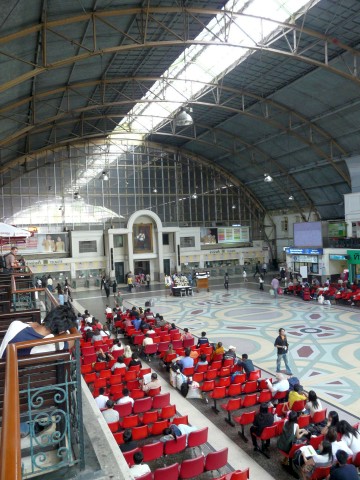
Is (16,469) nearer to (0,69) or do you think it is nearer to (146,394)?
(146,394)

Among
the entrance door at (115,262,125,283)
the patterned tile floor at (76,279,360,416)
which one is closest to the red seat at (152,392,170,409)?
the patterned tile floor at (76,279,360,416)

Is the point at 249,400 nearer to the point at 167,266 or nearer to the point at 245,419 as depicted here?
the point at 245,419

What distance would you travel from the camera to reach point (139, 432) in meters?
7.48

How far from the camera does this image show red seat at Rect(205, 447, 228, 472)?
20.7ft

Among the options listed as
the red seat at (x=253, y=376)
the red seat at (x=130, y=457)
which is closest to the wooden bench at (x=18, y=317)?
the red seat at (x=130, y=457)

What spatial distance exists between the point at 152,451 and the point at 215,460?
1.09 metres

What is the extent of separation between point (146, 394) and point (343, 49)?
67.0ft

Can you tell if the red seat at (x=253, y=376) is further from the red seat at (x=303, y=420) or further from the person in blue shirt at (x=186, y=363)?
the red seat at (x=303, y=420)

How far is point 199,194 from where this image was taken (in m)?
43.3

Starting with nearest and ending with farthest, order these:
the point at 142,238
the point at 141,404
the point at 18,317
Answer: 1. the point at 18,317
2. the point at 141,404
3. the point at 142,238

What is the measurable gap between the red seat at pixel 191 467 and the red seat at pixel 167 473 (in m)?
0.20

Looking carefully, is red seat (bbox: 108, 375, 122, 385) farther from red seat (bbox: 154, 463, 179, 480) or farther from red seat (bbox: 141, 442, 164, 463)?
red seat (bbox: 154, 463, 179, 480)

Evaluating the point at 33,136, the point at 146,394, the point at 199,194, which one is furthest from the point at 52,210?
the point at 146,394

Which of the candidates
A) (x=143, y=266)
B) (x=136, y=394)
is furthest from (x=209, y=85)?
(x=136, y=394)
